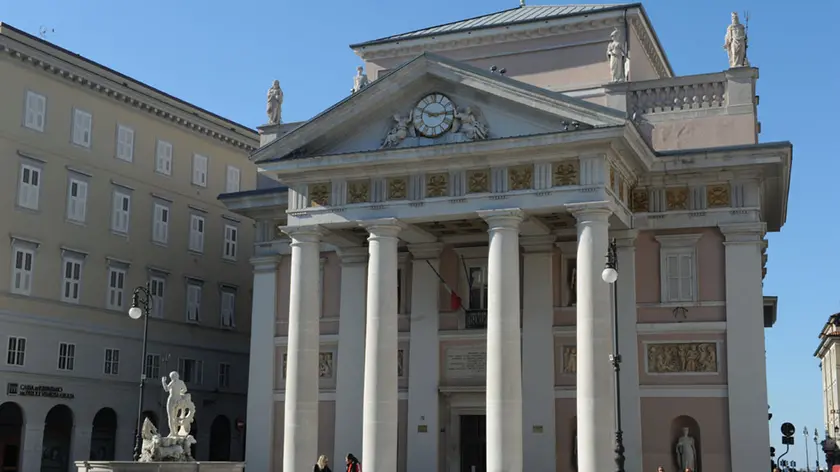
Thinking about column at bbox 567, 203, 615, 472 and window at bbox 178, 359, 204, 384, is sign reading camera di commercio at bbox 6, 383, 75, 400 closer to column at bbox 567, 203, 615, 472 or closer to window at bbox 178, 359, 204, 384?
window at bbox 178, 359, 204, 384

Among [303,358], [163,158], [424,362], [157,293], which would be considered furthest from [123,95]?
[424,362]

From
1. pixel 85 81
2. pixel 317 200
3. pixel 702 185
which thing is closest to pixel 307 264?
pixel 317 200

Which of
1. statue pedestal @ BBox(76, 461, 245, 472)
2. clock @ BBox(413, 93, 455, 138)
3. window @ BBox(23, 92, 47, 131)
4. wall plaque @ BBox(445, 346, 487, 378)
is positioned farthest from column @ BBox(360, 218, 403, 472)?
window @ BBox(23, 92, 47, 131)

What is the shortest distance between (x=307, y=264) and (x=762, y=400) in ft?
45.4

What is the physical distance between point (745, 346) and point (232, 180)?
91.0 feet

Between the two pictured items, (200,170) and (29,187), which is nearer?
(29,187)

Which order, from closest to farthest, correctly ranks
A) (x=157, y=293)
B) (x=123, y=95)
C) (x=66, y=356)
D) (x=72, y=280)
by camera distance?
(x=66, y=356), (x=72, y=280), (x=123, y=95), (x=157, y=293)

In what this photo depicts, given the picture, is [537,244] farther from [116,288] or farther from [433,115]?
[116,288]

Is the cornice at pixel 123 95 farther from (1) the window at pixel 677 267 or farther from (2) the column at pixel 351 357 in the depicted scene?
(1) the window at pixel 677 267

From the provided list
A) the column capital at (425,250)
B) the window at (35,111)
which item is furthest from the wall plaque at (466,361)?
the window at (35,111)

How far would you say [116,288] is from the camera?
45094 millimetres

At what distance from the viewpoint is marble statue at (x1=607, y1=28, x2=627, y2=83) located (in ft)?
111

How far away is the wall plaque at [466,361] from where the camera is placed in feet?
117

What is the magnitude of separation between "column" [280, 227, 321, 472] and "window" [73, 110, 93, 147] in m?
14.1
